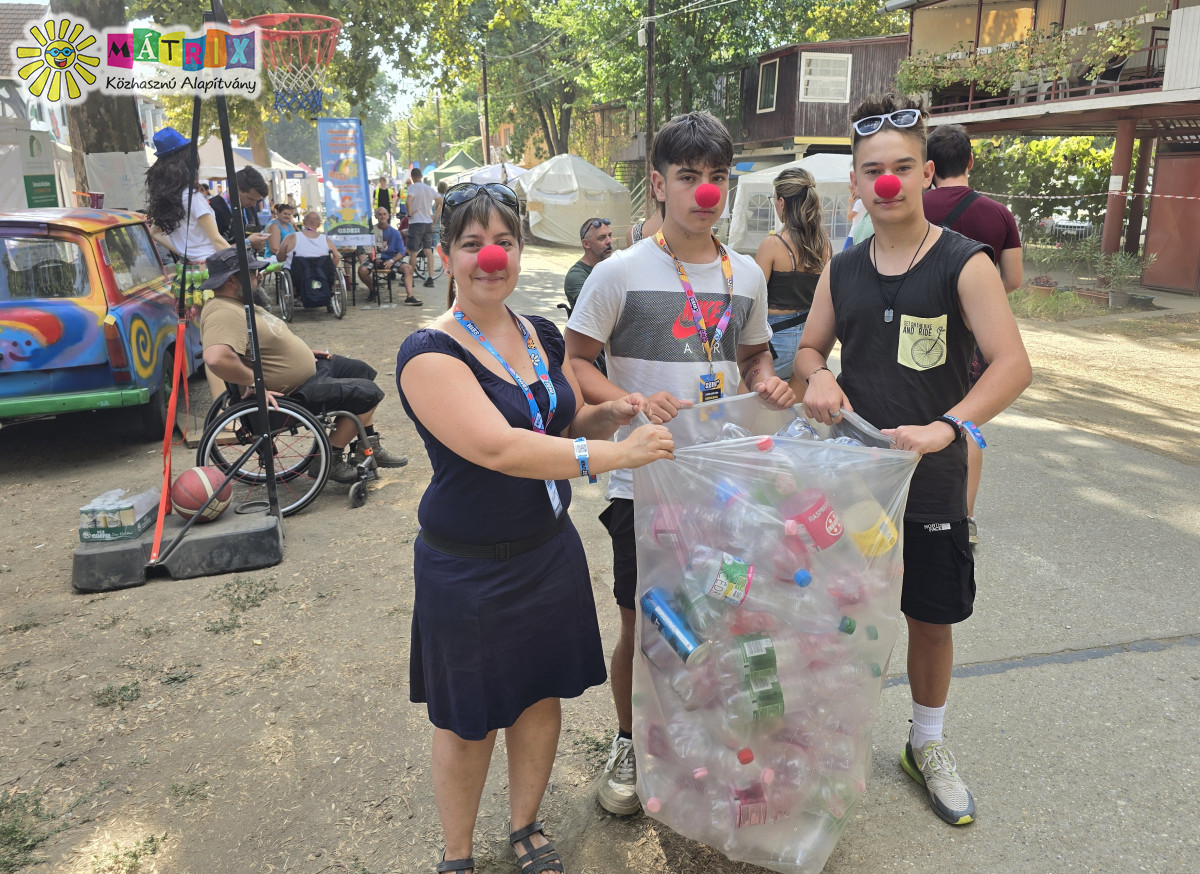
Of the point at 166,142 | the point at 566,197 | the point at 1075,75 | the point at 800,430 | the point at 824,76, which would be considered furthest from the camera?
the point at 566,197

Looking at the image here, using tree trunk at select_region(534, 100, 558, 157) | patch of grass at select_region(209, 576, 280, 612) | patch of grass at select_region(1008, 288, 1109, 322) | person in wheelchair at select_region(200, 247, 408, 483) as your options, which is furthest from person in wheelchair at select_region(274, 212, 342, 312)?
tree trunk at select_region(534, 100, 558, 157)

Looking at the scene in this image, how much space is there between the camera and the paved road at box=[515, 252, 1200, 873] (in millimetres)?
2311

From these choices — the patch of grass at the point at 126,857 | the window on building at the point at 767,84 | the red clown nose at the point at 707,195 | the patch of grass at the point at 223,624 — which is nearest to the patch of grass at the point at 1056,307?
the red clown nose at the point at 707,195

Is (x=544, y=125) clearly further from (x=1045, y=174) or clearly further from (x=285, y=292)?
(x=285, y=292)

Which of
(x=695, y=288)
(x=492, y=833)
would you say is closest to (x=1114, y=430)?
(x=695, y=288)

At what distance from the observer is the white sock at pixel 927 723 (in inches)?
98.4

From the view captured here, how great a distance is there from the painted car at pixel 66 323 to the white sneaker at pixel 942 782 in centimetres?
539

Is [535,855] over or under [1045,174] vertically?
under

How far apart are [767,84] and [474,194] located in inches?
1069

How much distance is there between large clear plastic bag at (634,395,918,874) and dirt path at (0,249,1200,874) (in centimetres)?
36

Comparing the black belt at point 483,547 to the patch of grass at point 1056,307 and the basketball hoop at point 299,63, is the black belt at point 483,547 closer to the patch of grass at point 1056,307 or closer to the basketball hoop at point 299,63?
the basketball hoop at point 299,63

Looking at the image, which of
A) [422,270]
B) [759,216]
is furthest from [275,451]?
[759,216]

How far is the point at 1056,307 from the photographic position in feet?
42.3

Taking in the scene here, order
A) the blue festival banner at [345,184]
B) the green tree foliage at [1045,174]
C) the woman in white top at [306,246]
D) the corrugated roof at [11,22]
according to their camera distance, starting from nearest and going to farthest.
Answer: the woman in white top at [306,246] < the blue festival banner at [345,184] < the green tree foliage at [1045,174] < the corrugated roof at [11,22]
